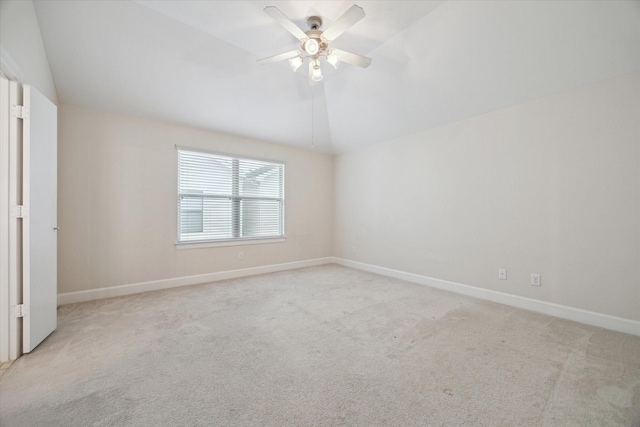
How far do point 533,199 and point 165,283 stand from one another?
4.89 metres

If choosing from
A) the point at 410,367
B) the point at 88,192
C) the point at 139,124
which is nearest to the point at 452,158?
the point at 410,367

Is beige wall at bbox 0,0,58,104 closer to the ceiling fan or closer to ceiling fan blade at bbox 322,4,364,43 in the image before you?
the ceiling fan

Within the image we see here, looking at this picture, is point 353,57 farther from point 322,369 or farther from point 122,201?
point 122,201

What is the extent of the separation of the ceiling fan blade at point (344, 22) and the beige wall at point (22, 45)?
2.28 metres

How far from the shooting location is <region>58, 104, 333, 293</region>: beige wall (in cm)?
313

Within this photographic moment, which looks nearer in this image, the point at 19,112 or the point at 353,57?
the point at 19,112

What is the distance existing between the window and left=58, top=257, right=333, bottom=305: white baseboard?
0.57 metres

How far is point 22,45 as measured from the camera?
2.06m

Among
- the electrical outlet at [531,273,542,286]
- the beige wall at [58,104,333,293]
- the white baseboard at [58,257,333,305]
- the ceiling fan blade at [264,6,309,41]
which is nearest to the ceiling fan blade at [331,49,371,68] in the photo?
the ceiling fan blade at [264,6,309,41]

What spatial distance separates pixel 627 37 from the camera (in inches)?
85.5

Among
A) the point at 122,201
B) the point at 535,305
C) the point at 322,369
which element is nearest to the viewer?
the point at 322,369

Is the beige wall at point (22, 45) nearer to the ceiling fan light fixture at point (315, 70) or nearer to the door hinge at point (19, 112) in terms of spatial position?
the door hinge at point (19, 112)

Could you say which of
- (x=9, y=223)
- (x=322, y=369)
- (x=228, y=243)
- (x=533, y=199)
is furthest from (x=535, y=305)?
(x=9, y=223)

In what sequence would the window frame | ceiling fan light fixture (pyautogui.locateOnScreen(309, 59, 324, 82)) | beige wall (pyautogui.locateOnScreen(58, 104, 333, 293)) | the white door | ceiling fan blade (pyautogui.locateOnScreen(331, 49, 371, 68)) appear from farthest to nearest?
the window frame → beige wall (pyautogui.locateOnScreen(58, 104, 333, 293)) → ceiling fan light fixture (pyautogui.locateOnScreen(309, 59, 324, 82)) → ceiling fan blade (pyautogui.locateOnScreen(331, 49, 371, 68)) → the white door
